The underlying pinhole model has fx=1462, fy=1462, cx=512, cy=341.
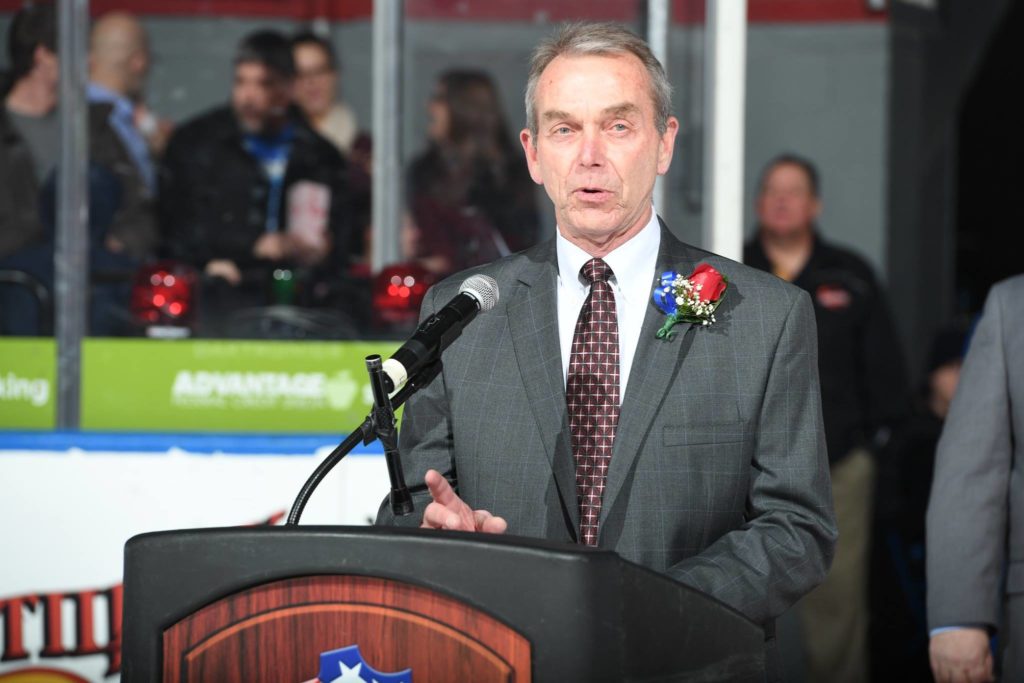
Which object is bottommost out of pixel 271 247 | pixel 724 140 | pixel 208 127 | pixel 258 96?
pixel 271 247

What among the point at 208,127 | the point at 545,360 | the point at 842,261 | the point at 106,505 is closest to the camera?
the point at 545,360

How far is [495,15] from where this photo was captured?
4863 millimetres

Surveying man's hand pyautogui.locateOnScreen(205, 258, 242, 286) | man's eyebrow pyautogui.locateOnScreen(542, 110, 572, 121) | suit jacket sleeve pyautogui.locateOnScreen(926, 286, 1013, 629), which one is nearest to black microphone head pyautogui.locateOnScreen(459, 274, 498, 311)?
man's eyebrow pyautogui.locateOnScreen(542, 110, 572, 121)

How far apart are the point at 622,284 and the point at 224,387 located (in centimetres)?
229

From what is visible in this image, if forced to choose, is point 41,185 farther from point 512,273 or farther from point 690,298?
point 690,298

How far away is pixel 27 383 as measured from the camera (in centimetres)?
452

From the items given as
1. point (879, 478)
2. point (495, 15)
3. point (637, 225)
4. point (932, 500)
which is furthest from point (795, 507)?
point (879, 478)

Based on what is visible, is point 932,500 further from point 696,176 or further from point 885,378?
point 885,378

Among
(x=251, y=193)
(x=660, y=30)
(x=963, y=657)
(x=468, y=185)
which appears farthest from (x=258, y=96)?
(x=963, y=657)

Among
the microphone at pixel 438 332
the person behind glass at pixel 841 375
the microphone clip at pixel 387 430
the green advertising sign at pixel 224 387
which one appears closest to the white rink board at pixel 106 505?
the green advertising sign at pixel 224 387

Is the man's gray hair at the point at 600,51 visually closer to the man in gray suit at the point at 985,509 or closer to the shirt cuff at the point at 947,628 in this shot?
the man in gray suit at the point at 985,509

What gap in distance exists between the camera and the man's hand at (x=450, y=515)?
6.55ft

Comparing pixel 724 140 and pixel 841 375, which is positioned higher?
pixel 724 140

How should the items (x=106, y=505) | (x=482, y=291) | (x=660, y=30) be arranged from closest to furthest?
(x=482, y=291) → (x=106, y=505) → (x=660, y=30)
